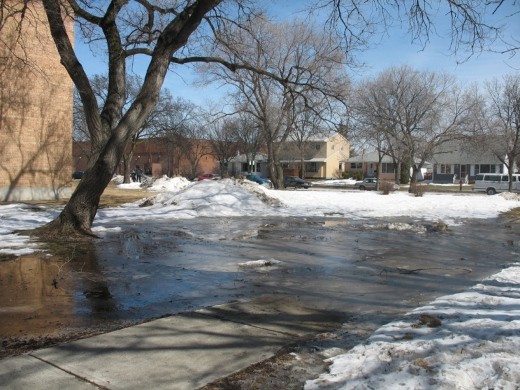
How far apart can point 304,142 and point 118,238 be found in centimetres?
5892

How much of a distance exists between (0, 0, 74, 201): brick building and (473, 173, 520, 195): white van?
3875 cm

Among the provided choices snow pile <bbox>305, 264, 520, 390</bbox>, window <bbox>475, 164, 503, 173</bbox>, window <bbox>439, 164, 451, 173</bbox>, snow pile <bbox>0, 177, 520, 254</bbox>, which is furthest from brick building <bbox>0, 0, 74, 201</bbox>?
window <bbox>439, 164, 451, 173</bbox>

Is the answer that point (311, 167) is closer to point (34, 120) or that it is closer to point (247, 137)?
point (247, 137)

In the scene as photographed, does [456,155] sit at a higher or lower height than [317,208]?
higher

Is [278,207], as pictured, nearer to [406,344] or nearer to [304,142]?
[406,344]

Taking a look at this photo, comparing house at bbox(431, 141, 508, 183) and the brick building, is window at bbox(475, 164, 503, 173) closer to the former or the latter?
house at bbox(431, 141, 508, 183)

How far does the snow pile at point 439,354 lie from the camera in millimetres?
3891

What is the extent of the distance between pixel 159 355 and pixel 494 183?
4956cm

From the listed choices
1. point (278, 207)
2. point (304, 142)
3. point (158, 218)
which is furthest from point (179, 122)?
point (158, 218)

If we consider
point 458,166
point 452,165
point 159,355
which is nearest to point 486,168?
point 458,166

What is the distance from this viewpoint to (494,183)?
159ft

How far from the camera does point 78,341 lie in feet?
16.0

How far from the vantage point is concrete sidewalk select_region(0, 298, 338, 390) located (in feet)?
13.0

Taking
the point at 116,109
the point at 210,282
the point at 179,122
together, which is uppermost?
the point at 179,122
